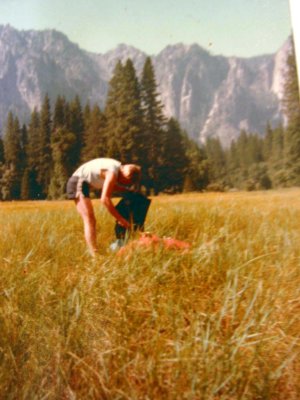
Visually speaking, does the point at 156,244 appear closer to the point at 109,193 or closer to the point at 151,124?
the point at 109,193

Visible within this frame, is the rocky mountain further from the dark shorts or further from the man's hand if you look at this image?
the man's hand

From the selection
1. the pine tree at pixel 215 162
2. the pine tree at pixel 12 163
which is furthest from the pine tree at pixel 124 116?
the pine tree at pixel 12 163

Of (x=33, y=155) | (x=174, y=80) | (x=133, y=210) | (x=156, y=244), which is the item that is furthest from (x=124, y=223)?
(x=174, y=80)

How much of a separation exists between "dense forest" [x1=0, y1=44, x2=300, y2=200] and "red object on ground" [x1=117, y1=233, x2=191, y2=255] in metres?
0.26

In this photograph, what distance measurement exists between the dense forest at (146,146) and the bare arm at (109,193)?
9 centimetres

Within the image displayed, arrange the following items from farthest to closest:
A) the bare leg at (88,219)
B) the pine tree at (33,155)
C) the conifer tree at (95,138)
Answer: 1. the pine tree at (33,155)
2. the conifer tree at (95,138)
3. the bare leg at (88,219)

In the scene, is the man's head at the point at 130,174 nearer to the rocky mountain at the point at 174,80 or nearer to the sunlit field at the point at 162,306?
the sunlit field at the point at 162,306

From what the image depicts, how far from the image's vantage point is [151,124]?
153cm

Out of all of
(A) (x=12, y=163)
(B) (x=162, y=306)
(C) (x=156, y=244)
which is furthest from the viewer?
(A) (x=12, y=163)

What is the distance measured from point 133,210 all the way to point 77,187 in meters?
0.25

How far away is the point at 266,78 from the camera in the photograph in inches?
62.5

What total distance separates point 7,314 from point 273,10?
1452 mm

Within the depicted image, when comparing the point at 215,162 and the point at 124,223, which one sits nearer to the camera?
the point at 124,223

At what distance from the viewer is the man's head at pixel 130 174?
4.89 feet
